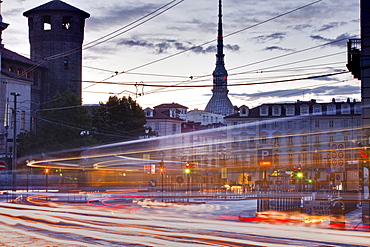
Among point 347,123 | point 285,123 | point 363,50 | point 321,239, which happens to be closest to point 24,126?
point 285,123

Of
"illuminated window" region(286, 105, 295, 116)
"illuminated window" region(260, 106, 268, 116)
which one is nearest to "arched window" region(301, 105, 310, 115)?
"illuminated window" region(286, 105, 295, 116)

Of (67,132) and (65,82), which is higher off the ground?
(65,82)

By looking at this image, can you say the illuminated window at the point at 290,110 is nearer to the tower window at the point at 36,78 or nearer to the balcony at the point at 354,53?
the tower window at the point at 36,78

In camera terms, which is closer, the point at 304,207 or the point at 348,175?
the point at 304,207

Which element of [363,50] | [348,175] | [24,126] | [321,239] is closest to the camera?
[321,239]

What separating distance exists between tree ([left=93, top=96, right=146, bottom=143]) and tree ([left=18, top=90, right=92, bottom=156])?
618cm

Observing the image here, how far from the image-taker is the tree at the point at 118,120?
92250 mm

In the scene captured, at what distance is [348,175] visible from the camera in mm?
50938

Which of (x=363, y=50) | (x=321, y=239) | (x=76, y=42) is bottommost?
(x=321, y=239)

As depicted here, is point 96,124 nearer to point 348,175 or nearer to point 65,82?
point 65,82

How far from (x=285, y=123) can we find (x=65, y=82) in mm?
38501

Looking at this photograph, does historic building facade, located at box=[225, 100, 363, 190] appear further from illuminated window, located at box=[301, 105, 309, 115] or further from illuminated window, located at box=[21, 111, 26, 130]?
illuminated window, located at box=[21, 111, 26, 130]

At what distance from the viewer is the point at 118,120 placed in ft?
307

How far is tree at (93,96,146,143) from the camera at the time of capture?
9225 centimetres
